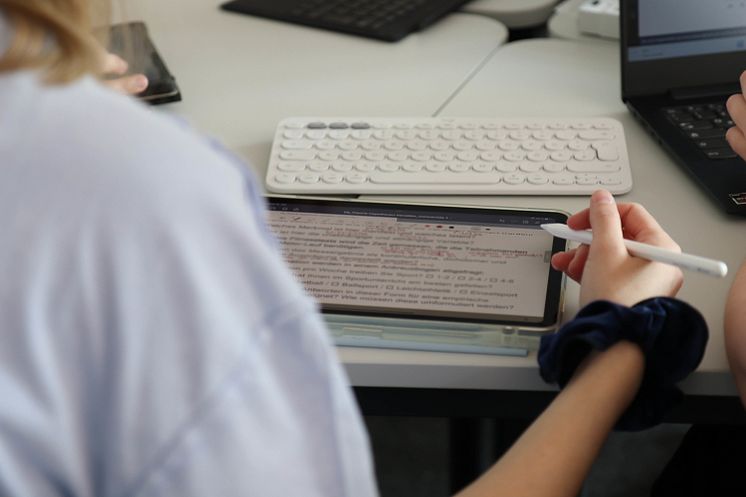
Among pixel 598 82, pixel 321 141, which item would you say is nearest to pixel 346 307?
pixel 321 141

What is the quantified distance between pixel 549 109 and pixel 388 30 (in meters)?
0.29

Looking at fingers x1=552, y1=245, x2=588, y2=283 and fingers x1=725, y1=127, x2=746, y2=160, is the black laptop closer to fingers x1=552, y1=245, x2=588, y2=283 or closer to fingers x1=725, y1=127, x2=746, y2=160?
fingers x1=725, y1=127, x2=746, y2=160

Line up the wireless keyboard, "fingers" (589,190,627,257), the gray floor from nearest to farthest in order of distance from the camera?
"fingers" (589,190,627,257) < the wireless keyboard < the gray floor

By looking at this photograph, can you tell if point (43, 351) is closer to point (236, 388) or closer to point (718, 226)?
point (236, 388)

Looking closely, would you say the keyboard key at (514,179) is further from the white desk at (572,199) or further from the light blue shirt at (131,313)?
the light blue shirt at (131,313)

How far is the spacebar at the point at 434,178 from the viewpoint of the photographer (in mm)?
897

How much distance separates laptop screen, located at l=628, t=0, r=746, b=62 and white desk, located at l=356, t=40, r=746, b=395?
0.07m

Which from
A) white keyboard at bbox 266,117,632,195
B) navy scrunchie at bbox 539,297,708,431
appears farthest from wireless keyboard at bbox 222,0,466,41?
navy scrunchie at bbox 539,297,708,431

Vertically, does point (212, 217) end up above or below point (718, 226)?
above

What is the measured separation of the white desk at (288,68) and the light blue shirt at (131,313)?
0.59 m

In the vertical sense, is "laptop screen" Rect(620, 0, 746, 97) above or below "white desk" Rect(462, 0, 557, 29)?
above

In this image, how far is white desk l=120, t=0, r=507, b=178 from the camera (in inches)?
41.7

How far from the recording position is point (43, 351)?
33 cm

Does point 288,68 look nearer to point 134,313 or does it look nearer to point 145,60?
point 145,60
